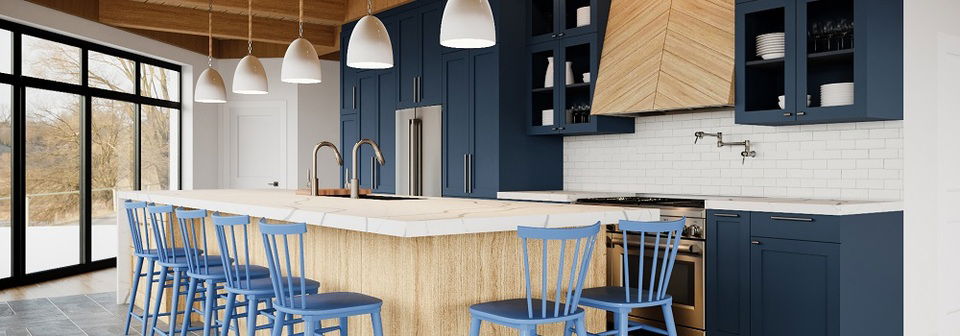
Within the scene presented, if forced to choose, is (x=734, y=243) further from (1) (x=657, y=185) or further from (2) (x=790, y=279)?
(1) (x=657, y=185)

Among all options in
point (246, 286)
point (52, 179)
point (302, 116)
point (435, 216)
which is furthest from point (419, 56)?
point (435, 216)

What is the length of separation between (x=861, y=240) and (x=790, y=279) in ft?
1.43

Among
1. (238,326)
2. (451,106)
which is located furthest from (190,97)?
(238,326)

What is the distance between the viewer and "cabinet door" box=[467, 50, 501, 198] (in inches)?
257

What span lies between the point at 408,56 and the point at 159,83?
145 inches

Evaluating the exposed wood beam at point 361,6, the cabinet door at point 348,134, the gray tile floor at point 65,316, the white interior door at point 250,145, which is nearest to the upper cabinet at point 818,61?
the exposed wood beam at point 361,6

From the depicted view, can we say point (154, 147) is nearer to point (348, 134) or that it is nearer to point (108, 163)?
point (108, 163)

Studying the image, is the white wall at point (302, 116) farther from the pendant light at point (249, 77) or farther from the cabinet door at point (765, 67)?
the cabinet door at point (765, 67)

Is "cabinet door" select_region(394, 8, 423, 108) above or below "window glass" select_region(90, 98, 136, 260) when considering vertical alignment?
above

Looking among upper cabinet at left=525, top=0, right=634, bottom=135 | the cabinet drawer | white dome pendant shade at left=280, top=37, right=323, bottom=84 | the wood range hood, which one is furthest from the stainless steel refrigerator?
the cabinet drawer

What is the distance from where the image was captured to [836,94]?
4.67m

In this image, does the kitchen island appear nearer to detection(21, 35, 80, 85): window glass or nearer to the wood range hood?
the wood range hood

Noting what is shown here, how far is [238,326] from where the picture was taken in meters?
4.79

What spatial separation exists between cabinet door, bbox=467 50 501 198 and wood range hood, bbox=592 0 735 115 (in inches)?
35.7
